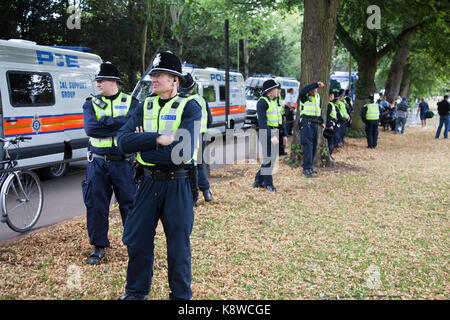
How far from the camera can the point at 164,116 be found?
3.33m

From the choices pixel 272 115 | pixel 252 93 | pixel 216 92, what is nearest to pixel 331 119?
pixel 272 115

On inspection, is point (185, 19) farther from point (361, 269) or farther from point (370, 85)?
point (370, 85)

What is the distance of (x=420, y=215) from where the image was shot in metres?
6.88

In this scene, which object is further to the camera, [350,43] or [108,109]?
[350,43]

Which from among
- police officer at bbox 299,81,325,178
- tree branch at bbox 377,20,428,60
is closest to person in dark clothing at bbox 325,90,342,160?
police officer at bbox 299,81,325,178

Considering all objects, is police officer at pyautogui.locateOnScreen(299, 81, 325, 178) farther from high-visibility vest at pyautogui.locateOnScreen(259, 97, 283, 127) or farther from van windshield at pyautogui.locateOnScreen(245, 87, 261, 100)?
van windshield at pyautogui.locateOnScreen(245, 87, 261, 100)

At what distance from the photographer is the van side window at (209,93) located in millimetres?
15747

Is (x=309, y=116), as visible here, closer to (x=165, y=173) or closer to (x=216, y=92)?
(x=165, y=173)

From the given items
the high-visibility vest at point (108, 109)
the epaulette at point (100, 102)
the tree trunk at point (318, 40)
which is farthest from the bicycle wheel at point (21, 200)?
the tree trunk at point (318, 40)

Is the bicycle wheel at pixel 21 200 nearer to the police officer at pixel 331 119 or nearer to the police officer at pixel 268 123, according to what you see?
the police officer at pixel 268 123

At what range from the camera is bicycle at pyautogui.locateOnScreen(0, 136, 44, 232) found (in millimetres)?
5738

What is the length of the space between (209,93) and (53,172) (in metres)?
7.75

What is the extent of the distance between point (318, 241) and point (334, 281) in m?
1.24

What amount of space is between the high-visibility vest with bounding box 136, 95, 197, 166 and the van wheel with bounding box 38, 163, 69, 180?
7.11 metres
